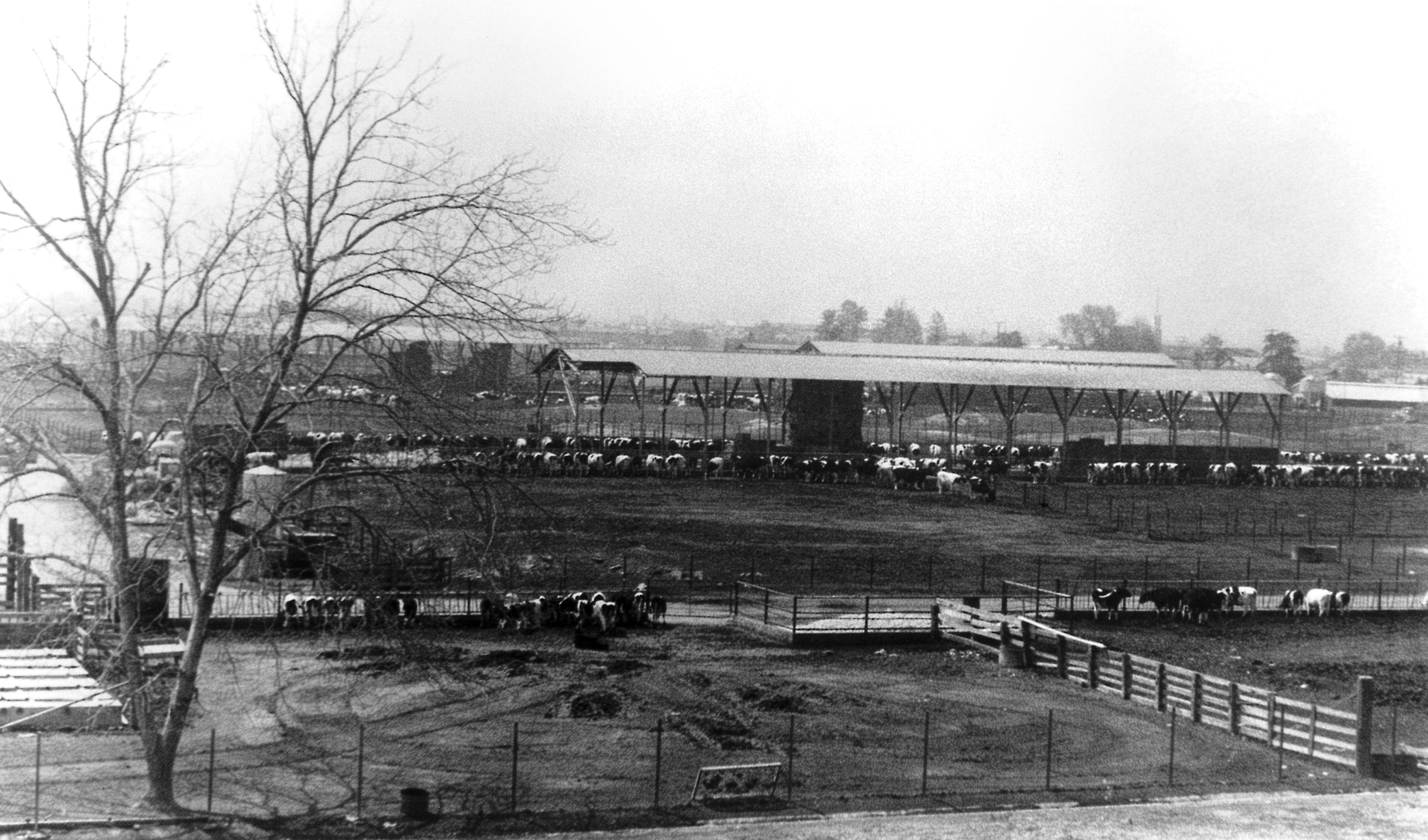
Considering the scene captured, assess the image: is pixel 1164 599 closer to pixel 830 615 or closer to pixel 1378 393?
pixel 830 615

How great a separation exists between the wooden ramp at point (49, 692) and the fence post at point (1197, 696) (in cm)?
1486

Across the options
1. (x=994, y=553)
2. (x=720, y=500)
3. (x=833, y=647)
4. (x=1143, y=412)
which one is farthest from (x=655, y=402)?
(x=833, y=647)

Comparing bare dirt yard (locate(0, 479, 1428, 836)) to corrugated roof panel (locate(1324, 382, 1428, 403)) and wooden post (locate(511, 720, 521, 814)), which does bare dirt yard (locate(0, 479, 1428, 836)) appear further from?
corrugated roof panel (locate(1324, 382, 1428, 403))

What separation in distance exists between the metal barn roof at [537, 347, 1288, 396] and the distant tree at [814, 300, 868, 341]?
325ft

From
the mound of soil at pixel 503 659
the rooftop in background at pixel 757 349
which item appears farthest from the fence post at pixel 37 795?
the rooftop in background at pixel 757 349

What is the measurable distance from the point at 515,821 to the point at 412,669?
6836 mm

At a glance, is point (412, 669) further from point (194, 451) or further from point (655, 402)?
point (655, 402)

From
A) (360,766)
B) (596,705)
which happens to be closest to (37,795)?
(360,766)

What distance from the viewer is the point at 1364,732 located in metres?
17.6

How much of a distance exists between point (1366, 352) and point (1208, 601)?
142615 mm

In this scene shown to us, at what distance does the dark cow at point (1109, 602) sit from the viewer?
2867cm

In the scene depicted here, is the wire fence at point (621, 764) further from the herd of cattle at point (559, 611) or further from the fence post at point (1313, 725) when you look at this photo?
the herd of cattle at point (559, 611)

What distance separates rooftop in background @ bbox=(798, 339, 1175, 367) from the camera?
81.2 m

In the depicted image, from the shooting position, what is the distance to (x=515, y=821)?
47.3 feet
